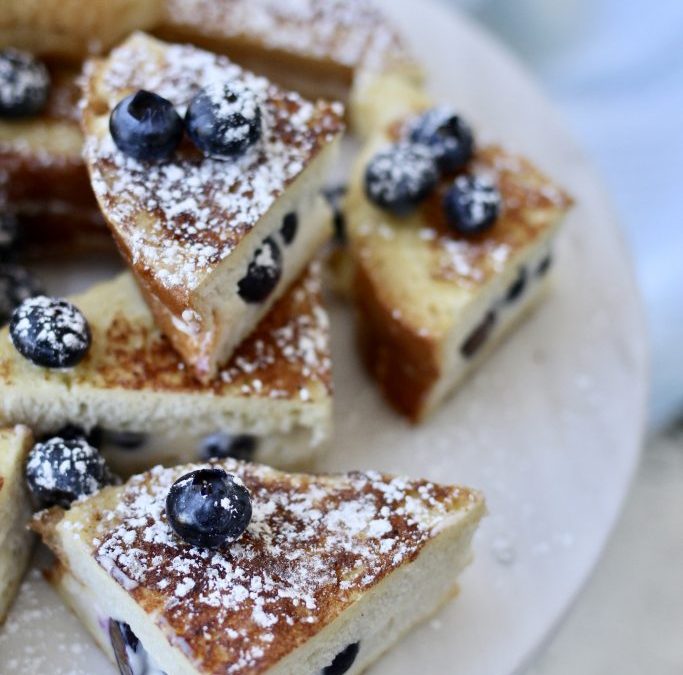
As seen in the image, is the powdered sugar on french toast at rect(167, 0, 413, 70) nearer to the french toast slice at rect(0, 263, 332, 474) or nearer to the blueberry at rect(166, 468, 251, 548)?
the french toast slice at rect(0, 263, 332, 474)

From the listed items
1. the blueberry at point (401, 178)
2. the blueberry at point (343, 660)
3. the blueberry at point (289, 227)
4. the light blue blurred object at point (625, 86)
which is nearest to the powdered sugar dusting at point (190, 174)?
the blueberry at point (289, 227)

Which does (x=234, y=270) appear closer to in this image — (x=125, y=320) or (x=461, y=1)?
(x=125, y=320)

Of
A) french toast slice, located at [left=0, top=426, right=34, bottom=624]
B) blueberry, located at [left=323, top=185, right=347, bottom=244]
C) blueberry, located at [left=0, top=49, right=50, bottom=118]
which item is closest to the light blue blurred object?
blueberry, located at [left=323, top=185, right=347, bottom=244]

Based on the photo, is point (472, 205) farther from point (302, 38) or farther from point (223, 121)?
point (302, 38)

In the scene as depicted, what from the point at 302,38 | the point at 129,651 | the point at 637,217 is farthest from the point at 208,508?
the point at 637,217

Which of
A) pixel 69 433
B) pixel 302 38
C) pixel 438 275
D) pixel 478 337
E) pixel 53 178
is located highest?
pixel 302 38

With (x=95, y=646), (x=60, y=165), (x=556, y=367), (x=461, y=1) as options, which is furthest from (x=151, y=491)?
(x=461, y=1)

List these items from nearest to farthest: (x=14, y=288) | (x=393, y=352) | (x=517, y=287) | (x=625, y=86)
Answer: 1. (x=14, y=288)
2. (x=393, y=352)
3. (x=517, y=287)
4. (x=625, y=86)
